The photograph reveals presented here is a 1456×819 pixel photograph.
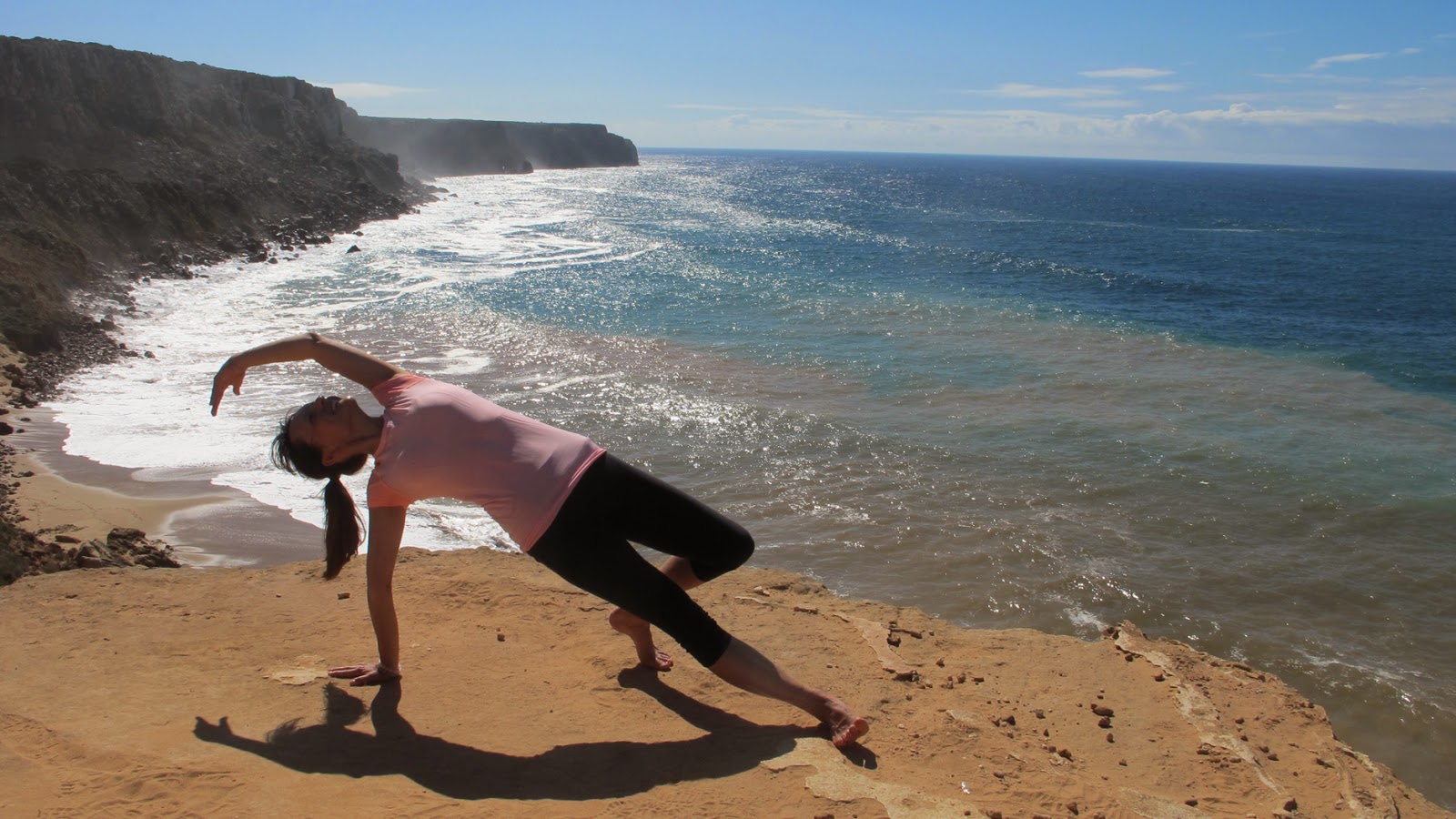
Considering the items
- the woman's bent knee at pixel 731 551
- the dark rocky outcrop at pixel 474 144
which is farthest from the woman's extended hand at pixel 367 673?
the dark rocky outcrop at pixel 474 144

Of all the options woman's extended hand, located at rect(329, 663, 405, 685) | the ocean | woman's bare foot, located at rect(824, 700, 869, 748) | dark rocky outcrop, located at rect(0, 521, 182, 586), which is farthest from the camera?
the ocean

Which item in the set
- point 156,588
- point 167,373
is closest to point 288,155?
point 167,373

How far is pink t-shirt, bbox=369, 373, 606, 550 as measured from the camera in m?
3.40

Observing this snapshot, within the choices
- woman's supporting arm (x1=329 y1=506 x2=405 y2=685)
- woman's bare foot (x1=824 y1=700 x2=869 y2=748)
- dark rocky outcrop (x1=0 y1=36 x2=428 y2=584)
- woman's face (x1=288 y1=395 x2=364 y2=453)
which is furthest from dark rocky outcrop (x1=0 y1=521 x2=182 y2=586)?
woman's bare foot (x1=824 y1=700 x2=869 y2=748)

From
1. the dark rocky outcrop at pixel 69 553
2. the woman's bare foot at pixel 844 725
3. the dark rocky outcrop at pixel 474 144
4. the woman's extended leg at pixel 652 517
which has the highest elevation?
the dark rocky outcrop at pixel 474 144

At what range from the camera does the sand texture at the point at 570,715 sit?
10.6 feet

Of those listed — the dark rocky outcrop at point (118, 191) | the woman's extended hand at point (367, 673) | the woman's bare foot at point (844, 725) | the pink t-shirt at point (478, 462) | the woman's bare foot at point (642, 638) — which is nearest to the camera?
the pink t-shirt at point (478, 462)

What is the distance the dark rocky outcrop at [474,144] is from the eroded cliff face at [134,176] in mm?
29565

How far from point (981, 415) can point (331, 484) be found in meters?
11.3

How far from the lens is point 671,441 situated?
1207 cm

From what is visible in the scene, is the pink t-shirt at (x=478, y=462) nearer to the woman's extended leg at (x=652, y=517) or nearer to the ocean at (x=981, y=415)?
the woman's extended leg at (x=652, y=517)

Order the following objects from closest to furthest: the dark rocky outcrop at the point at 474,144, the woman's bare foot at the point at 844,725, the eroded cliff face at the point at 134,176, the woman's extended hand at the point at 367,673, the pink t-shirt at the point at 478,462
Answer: the pink t-shirt at the point at 478,462
the woman's bare foot at the point at 844,725
the woman's extended hand at the point at 367,673
the eroded cliff face at the point at 134,176
the dark rocky outcrop at the point at 474,144

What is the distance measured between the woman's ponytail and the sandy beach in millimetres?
566

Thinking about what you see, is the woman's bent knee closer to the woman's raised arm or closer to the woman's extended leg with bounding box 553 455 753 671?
the woman's extended leg with bounding box 553 455 753 671
